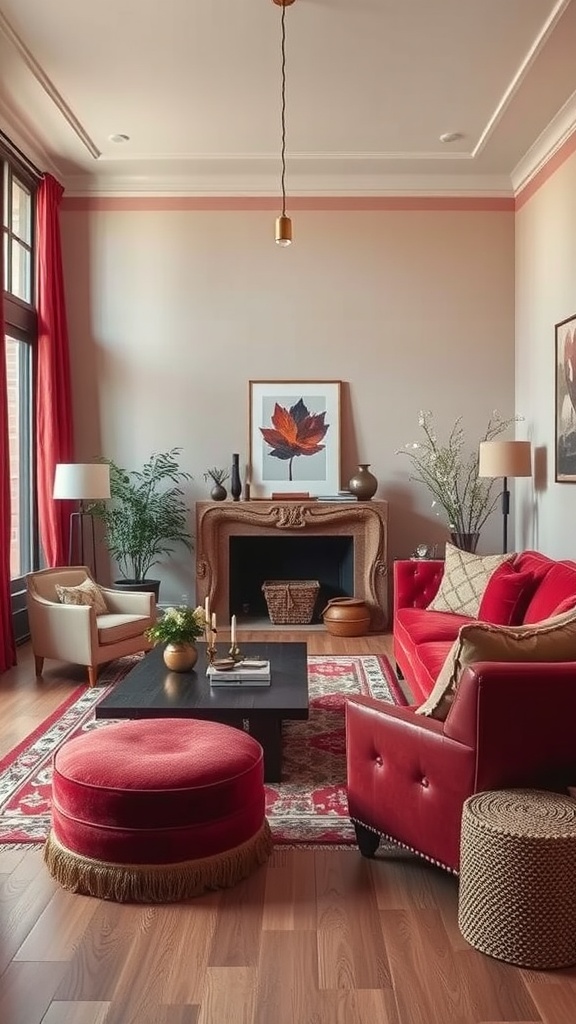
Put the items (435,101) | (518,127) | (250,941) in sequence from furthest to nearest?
(518,127)
(435,101)
(250,941)

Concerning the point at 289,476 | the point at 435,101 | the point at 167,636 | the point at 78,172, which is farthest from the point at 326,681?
the point at 78,172

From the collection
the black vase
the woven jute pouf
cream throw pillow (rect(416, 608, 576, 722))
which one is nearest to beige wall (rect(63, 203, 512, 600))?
the black vase

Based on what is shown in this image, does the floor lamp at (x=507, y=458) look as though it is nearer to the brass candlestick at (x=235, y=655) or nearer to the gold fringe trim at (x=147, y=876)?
the brass candlestick at (x=235, y=655)

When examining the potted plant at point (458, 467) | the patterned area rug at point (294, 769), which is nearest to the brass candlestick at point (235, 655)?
the patterned area rug at point (294, 769)

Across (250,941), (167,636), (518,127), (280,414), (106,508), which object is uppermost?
(518,127)

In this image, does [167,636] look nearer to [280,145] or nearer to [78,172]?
[280,145]

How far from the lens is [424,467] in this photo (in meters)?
7.62

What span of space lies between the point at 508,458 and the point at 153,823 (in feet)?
14.9

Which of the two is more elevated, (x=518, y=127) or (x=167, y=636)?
(x=518, y=127)

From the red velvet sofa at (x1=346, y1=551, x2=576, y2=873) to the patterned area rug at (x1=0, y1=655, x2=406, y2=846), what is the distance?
37cm

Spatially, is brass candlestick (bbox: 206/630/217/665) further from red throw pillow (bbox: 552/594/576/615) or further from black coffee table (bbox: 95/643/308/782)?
red throw pillow (bbox: 552/594/576/615)

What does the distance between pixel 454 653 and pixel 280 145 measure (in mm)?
5310

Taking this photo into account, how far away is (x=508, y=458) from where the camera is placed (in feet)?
21.3

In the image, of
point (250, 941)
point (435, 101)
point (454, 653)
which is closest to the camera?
point (250, 941)
